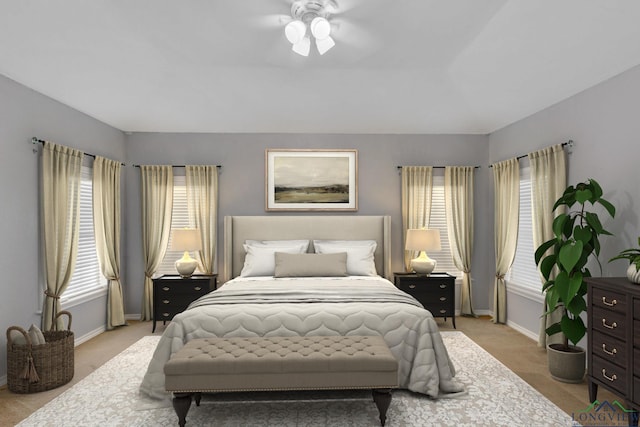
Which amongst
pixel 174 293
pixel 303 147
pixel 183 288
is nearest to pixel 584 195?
pixel 303 147

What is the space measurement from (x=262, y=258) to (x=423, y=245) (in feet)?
6.78

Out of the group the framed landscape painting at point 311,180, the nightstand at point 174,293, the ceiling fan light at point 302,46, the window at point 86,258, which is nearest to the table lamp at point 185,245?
the nightstand at point 174,293

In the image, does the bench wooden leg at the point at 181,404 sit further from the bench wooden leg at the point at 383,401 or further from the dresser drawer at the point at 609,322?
the dresser drawer at the point at 609,322

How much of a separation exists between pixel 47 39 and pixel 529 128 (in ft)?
16.6

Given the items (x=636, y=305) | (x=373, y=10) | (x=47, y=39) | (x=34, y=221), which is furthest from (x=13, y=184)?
(x=636, y=305)

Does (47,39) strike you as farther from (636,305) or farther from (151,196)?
(636,305)

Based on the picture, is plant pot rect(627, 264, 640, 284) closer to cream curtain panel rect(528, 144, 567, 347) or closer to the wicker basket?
cream curtain panel rect(528, 144, 567, 347)

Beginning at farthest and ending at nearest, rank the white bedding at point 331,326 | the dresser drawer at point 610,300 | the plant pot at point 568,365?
the plant pot at point 568,365
the white bedding at point 331,326
the dresser drawer at point 610,300

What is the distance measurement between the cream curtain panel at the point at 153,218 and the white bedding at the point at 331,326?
237 centimetres

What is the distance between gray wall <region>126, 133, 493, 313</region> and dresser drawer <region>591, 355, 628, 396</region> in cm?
283

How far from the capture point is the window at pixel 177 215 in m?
5.84

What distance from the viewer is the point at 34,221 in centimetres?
398

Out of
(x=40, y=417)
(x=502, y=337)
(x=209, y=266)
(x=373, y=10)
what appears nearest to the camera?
(x=40, y=417)

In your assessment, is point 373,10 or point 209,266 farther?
point 209,266
